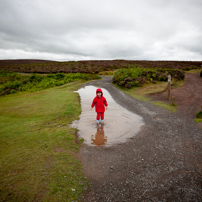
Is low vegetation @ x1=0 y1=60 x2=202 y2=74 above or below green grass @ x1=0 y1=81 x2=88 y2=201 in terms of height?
above

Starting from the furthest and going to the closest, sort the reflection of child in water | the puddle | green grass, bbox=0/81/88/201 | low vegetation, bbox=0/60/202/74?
low vegetation, bbox=0/60/202/74 < the puddle < the reflection of child in water < green grass, bbox=0/81/88/201

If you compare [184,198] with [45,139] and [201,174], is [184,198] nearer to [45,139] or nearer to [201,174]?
[201,174]

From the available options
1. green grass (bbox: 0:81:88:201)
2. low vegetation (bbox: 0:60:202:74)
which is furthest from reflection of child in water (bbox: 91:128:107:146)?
low vegetation (bbox: 0:60:202:74)

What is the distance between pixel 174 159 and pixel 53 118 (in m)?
7.79

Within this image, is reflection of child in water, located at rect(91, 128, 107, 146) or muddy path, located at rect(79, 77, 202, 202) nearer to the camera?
muddy path, located at rect(79, 77, 202, 202)

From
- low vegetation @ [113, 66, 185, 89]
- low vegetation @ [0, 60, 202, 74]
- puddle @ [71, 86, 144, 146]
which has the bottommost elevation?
puddle @ [71, 86, 144, 146]

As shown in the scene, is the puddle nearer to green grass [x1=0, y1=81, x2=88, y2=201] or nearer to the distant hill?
green grass [x1=0, y1=81, x2=88, y2=201]

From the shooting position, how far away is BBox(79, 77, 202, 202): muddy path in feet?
13.0

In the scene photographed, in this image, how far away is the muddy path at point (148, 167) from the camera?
13.0 ft

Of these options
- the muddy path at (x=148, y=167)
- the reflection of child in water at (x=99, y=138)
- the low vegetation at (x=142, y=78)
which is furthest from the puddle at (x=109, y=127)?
the low vegetation at (x=142, y=78)

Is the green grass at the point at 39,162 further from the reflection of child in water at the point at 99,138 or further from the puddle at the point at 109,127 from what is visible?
the reflection of child in water at the point at 99,138

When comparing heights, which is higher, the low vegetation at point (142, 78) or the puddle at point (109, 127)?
the low vegetation at point (142, 78)

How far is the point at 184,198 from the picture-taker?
3.77 metres

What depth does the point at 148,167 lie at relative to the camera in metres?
5.06
